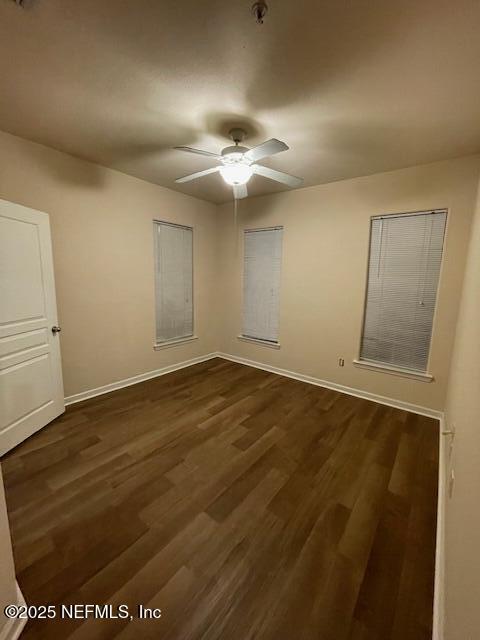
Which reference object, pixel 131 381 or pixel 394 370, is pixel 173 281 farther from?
pixel 394 370

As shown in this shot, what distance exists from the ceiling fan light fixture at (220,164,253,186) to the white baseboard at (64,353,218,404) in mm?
2704

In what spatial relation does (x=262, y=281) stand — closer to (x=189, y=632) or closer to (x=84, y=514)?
(x=84, y=514)

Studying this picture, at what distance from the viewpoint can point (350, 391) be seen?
333 cm

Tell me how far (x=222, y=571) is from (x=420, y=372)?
2.69 m

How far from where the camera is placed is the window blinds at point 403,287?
9.01ft

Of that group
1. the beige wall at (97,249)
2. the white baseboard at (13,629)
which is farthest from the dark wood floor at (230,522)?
the beige wall at (97,249)

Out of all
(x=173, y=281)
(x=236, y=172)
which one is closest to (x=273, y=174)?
(x=236, y=172)

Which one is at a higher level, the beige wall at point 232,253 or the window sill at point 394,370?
the beige wall at point 232,253

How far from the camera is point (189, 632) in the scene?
3.50ft

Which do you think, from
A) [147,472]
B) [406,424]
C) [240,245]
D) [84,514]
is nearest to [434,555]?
[406,424]

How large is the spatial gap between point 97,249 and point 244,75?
7.42ft

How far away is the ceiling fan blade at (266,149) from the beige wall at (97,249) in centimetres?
188

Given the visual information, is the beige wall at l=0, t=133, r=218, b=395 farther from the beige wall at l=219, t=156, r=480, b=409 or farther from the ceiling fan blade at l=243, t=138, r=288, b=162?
the ceiling fan blade at l=243, t=138, r=288, b=162

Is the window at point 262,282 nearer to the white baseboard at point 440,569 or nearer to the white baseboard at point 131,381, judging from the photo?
the white baseboard at point 131,381
